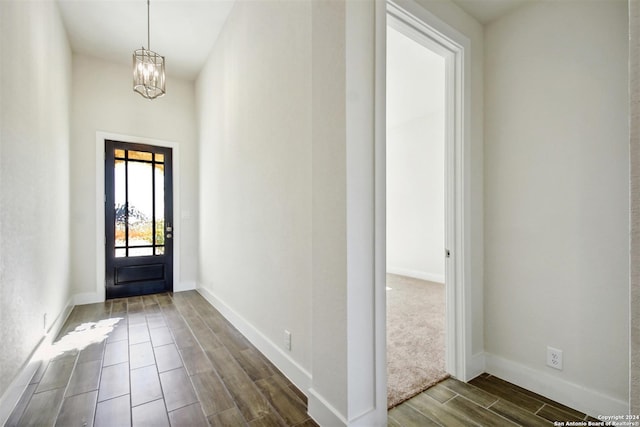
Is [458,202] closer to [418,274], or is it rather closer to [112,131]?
[418,274]

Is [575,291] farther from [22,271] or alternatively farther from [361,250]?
[22,271]

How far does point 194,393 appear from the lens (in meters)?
1.93

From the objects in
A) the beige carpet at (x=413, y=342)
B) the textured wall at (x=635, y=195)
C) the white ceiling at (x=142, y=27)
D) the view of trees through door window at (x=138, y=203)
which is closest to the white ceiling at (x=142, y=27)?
the white ceiling at (x=142, y=27)

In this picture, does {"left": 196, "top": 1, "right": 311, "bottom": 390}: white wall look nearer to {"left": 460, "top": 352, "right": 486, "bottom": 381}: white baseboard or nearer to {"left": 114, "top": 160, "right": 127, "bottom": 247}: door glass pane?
{"left": 460, "top": 352, "right": 486, "bottom": 381}: white baseboard

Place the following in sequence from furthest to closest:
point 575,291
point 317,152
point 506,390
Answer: point 506,390 < point 575,291 < point 317,152

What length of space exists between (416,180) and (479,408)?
→ 4347 mm

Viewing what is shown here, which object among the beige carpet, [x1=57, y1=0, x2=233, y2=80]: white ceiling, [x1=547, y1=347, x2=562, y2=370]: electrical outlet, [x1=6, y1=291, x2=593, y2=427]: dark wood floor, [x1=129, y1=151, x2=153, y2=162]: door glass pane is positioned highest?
[x1=57, y1=0, x2=233, y2=80]: white ceiling

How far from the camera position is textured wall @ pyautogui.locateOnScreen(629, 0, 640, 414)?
21.2 inches

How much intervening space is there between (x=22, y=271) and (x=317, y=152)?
214 centimetres

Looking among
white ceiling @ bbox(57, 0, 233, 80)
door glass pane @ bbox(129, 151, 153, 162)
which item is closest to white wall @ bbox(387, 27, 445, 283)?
white ceiling @ bbox(57, 0, 233, 80)

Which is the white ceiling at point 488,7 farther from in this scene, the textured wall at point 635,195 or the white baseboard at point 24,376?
the white baseboard at point 24,376

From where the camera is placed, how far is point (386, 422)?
1.59m

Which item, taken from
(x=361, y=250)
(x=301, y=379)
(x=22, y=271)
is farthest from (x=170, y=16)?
(x=301, y=379)

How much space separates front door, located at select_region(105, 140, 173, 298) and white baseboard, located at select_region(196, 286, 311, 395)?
156 centimetres
